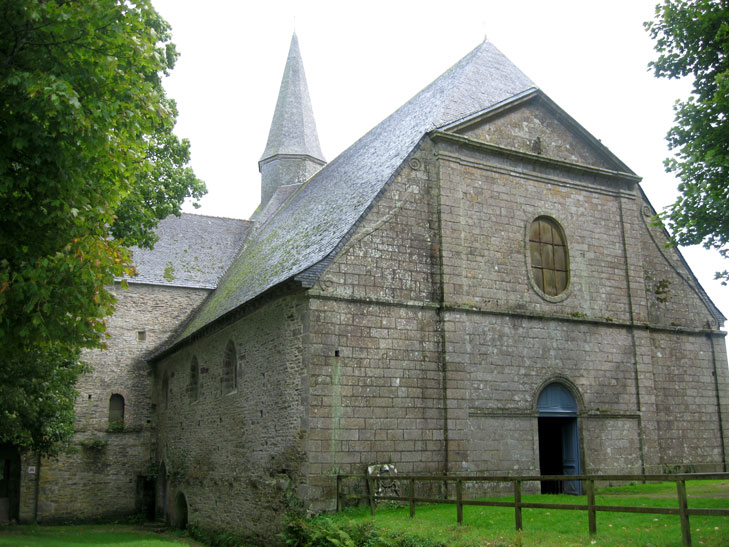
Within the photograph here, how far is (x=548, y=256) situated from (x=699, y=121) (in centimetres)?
452

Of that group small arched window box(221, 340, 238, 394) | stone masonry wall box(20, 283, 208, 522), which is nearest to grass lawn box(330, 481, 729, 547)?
small arched window box(221, 340, 238, 394)

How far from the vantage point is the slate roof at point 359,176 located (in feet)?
51.6

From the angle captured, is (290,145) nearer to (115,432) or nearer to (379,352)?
(115,432)

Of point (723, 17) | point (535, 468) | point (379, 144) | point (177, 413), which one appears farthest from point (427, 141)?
point (177, 413)

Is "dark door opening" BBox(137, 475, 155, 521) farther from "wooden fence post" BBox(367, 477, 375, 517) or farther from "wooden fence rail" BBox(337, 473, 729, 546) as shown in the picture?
"wooden fence post" BBox(367, 477, 375, 517)

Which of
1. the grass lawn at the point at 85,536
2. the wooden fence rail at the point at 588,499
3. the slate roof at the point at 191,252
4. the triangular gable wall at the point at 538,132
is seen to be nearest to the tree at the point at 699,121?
the triangular gable wall at the point at 538,132

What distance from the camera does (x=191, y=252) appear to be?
87.9ft

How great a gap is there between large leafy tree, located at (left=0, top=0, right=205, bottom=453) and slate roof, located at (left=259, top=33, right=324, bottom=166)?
2210cm

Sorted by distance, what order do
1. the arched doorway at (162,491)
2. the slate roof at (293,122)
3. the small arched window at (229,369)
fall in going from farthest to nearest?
1. the slate roof at (293,122)
2. the arched doorway at (162,491)
3. the small arched window at (229,369)

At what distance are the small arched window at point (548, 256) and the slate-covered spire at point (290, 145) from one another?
16066 mm

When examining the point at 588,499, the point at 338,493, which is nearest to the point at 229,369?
the point at 338,493

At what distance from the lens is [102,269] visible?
8961 millimetres

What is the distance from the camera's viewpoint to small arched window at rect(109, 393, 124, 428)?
2359 cm

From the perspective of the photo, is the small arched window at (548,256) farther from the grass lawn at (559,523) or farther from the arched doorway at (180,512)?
the arched doorway at (180,512)
